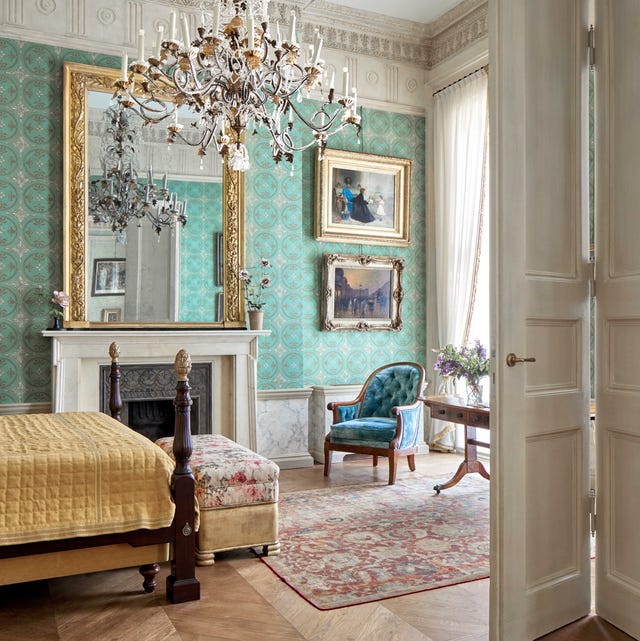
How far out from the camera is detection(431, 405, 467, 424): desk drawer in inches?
184

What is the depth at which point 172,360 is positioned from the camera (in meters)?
5.65

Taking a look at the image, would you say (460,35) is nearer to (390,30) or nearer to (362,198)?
(390,30)

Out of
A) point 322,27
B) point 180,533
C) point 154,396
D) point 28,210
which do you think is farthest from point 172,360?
point 322,27

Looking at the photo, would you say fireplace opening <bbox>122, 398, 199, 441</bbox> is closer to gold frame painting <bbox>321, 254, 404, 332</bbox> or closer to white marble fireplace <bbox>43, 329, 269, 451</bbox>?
white marble fireplace <bbox>43, 329, 269, 451</bbox>

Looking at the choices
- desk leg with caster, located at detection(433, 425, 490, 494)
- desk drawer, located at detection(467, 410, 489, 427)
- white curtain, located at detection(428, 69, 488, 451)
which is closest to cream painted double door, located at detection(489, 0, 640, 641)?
desk drawer, located at detection(467, 410, 489, 427)

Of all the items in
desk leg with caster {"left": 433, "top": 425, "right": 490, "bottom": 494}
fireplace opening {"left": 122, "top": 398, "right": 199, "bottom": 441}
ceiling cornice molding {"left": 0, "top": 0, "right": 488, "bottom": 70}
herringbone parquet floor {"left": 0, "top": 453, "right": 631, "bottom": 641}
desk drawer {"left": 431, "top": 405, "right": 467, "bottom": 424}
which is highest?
ceiling cornice molding {"left": 0, "top": 0, "right": 488, "bottom": 70}

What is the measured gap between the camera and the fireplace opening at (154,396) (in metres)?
5.53

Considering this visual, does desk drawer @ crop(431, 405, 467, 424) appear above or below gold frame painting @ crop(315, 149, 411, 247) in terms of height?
below

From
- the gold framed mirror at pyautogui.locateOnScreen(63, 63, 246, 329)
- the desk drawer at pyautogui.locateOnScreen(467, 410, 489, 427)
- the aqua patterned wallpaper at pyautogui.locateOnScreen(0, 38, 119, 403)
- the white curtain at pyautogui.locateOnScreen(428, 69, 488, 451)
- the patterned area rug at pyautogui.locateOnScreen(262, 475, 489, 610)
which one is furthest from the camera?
the white curtain at pyautogui.locateOnScreen(428, 69, 488, 451)

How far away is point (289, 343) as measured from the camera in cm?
616

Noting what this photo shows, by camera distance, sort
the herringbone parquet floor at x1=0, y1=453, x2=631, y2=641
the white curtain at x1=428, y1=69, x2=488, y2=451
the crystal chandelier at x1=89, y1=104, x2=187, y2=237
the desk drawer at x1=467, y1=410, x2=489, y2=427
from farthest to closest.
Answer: the white curtain at x1=428, y1=69, x2=488, y2=451, the crystal chandelier at x1=89, y1=104, x2=187, y2=237, the desk drawer at x1=467, y1=410, x2=489, y2=427, the herringbone parquet floor at x1=0, y1=453, x2=631, y2=641

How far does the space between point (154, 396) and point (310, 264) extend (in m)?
1.94

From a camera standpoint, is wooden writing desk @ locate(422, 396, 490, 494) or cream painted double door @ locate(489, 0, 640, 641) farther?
wooden writing desk @ locate(422, 396, 490, 494)

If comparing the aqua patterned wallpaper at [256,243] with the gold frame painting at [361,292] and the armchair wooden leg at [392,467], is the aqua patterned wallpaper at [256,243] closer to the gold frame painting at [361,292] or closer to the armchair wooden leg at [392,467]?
the gold frame painting at [361,292]
